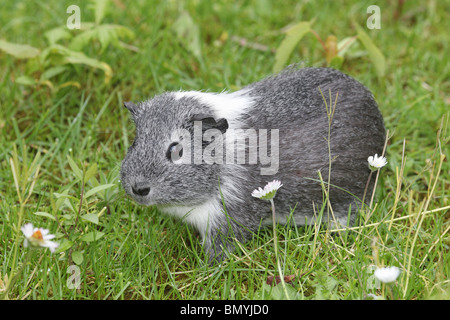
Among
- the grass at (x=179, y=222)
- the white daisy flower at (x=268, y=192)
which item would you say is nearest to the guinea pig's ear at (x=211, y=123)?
the white daisy flower at (x=268, y=192)

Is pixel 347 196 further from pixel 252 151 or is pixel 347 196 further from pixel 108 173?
pixel 108 173

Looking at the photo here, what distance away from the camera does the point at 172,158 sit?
3457mm

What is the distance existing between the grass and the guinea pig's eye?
19.7 inches

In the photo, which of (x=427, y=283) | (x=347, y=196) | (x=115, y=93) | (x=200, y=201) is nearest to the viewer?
(x=427, y=283)

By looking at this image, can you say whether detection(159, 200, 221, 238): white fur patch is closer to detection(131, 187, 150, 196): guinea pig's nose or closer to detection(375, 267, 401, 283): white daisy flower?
detection(131, 187, 150, 196): guinea pig's nose

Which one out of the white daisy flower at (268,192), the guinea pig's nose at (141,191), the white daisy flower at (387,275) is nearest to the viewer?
the white daisy flower at (387,275)

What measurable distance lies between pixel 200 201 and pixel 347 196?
1.19m

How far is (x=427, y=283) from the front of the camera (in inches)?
128

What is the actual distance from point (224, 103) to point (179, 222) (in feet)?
3.11

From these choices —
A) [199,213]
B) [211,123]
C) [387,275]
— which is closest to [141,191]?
[199,213]

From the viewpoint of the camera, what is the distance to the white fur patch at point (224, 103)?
146 inches

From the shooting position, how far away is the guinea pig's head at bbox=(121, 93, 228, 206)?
11.1ft

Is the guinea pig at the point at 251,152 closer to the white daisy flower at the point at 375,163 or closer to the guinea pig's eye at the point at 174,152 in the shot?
the guinea pig's eye at the point at 174,152
